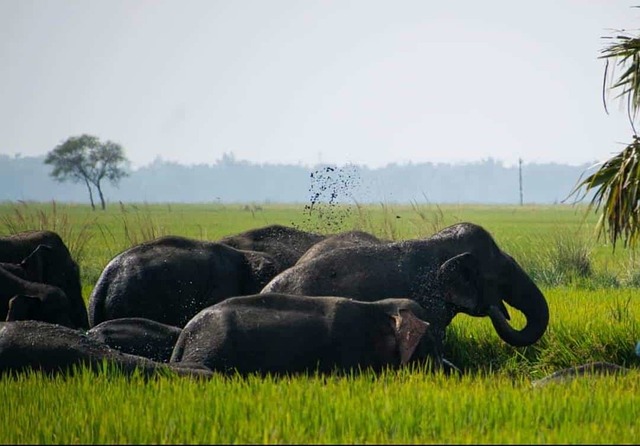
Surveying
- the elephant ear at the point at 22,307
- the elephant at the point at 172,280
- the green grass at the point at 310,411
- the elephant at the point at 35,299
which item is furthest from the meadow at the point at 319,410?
the elephant at the point at 172,280

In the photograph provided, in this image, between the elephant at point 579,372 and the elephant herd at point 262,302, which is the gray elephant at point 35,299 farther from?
the elephant at point 579,372

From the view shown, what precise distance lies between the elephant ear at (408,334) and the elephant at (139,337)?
2.23 m

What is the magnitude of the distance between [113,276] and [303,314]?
159 inches

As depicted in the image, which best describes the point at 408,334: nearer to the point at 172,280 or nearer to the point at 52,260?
the point at 172,280

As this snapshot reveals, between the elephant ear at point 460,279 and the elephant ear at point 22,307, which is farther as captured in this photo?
the elephant ear at point 460,279

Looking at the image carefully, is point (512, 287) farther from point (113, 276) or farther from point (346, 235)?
point (113, 276)

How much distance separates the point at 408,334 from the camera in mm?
11781

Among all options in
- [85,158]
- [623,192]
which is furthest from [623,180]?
[85,158]

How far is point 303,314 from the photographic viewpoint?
11.9 m

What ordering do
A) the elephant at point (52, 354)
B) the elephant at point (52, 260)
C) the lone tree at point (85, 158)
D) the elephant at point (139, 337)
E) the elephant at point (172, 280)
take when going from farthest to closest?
the lone tree at point (85, 158) → the elephant at point (52, 260) → the elephant at point (172, 280) → the elephant at point (139, 337) → the elephant at point (52, 354)

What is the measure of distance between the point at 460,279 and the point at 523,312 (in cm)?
97

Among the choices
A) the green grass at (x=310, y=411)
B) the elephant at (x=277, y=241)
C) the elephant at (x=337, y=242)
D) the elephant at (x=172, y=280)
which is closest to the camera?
the green grass at (x=310, y=411)

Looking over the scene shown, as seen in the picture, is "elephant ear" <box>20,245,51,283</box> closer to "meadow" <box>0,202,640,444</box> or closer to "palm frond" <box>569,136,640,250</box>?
"meadow" <box>0,202,640,444</box>

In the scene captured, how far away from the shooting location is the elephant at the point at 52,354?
11016 millimetres
